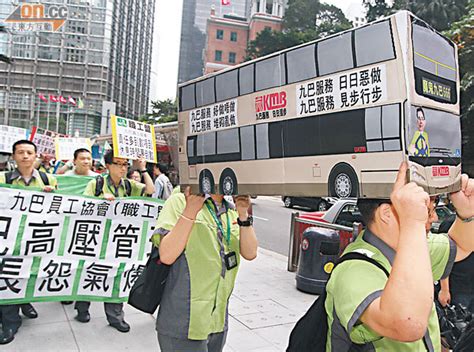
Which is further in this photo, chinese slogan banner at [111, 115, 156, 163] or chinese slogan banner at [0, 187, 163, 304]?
chinese slogan banner at [0, 187, 163, 304]

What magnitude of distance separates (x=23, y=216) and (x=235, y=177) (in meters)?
2.94

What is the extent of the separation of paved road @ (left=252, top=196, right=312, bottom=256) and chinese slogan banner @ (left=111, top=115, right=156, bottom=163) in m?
5.84

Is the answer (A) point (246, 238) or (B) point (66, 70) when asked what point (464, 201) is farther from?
(B) point (66, 70)

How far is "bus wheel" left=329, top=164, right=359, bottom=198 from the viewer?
5.04ft

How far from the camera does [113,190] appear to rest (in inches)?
174

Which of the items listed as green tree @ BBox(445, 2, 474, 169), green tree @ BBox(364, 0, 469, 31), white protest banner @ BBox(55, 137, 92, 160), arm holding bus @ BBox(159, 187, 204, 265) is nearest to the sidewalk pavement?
arm holding bus @ BBox(159, 187, 204, 265)

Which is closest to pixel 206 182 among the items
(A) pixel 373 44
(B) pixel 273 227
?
(A) pixel 373 44

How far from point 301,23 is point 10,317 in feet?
151

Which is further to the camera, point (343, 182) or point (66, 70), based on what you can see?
point (66, 70)

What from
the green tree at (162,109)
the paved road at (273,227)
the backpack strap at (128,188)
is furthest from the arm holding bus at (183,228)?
the green tree at (162,109)

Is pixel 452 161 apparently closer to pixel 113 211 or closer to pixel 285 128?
pixel 285 128

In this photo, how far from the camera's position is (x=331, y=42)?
1.61m

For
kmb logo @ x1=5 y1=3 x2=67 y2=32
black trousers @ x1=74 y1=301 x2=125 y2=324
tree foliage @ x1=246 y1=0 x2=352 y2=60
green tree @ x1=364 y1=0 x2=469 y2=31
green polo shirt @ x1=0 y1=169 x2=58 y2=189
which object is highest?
tree foliage @ x1=246 y1=0 x2=352 y2=60

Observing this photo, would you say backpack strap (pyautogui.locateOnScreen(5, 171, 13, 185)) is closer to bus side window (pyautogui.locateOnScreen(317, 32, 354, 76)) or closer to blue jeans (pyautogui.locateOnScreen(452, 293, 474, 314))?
bus side window (pyautogui.locateOnScreen(317, 32, 354, 76))
